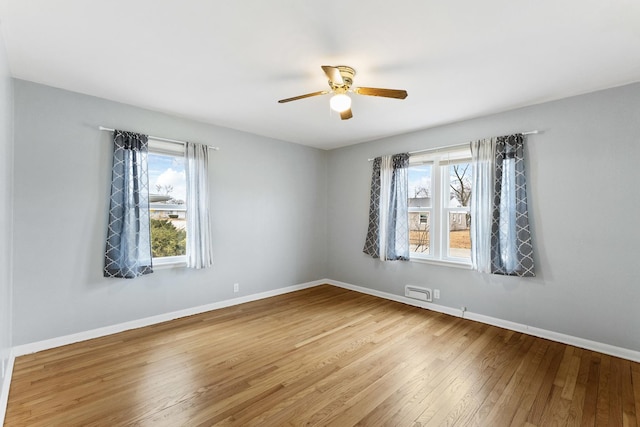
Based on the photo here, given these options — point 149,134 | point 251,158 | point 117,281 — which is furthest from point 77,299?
point 251,158

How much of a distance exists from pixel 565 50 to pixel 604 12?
16.9 inches

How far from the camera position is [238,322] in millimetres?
3588

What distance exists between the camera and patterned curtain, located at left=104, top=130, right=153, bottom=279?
3.17 metres

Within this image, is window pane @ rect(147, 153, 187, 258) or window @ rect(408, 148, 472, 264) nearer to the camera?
window pane @ rect(147, 153, 187, 258)

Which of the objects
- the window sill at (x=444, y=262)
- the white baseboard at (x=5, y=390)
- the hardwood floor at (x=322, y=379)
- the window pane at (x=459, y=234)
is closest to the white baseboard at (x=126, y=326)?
the hardwood floor at (x=322, y=379)

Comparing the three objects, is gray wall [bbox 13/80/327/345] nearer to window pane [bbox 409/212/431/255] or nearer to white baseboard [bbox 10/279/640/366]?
white baseboard [bbox 10/279/640/366]

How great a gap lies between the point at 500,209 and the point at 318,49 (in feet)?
8.90

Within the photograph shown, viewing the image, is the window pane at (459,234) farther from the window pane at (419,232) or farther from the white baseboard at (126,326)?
the white baseboard at (126,326)

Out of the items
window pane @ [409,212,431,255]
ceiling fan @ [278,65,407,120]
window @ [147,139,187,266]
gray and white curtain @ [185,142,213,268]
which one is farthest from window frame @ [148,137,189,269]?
window pane @ [409,212,431,255]

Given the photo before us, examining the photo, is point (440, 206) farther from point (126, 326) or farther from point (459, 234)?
point (126, 326)

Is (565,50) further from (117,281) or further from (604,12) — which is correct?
(117,281)

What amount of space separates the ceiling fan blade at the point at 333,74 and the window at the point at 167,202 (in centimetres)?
244

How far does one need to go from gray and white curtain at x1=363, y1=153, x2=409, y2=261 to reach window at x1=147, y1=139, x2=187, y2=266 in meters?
2.85

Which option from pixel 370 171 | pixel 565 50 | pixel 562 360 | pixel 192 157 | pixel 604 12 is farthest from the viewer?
pixel 370 171
